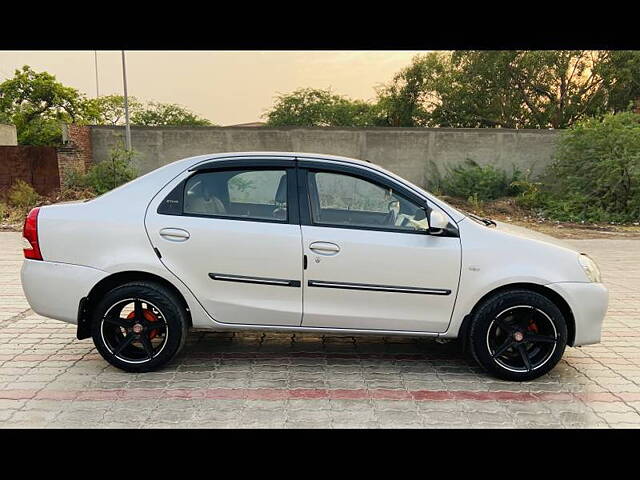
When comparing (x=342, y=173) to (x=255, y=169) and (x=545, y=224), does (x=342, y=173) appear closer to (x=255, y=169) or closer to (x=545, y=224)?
(x=255, y=169)

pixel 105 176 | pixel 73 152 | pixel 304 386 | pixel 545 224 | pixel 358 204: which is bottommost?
pixel 304 386

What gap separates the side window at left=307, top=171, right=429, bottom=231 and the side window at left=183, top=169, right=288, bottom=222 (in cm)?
27

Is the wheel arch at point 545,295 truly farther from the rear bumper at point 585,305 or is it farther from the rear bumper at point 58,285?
the rear bumper at point 58,285

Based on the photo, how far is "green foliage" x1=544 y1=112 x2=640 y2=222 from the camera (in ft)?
44.5

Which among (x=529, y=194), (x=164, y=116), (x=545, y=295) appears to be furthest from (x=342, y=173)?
(x=164, y=116)

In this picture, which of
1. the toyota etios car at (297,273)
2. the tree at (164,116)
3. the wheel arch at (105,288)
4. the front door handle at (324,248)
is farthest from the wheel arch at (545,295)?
the tree at (164,116)

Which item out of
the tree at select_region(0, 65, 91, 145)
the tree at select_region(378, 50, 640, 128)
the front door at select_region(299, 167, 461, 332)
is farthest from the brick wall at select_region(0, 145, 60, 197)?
the tree at select_region(0, 65, 91, 145)

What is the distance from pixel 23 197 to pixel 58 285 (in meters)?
12.5

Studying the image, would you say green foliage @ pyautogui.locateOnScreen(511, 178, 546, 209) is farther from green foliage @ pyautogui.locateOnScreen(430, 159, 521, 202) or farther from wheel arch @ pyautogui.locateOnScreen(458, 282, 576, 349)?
wheel arch @ pyautogui.locateOnScreen(458, 282, 576, 349)

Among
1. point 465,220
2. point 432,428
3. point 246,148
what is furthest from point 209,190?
point 246,148

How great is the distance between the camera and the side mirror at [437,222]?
3.75m

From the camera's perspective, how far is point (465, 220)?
3.94m

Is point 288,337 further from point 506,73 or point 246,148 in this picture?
point 506,73

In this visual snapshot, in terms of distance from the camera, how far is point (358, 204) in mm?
4066
